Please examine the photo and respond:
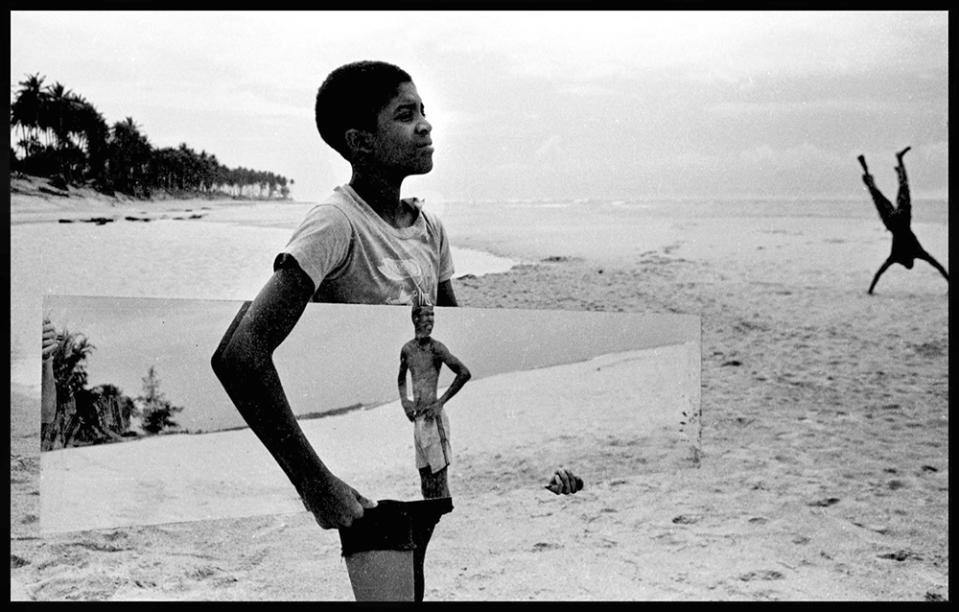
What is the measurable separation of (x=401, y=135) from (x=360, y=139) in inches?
3.0

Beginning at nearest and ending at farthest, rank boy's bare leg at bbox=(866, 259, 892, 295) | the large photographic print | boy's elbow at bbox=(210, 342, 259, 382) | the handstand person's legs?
boy's elbow at bbox=(210, 342, 259, 382), the large photographic print, the handstand person's legs, boy's bare leg at bbox=(866, 259, 892, 295)

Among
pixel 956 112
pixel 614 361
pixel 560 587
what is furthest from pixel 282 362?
pixel 956 112

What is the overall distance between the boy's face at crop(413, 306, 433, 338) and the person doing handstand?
9.55 ft

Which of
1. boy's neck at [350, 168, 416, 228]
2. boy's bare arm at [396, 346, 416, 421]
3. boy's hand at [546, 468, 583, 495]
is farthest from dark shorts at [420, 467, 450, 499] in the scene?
boy's neck at [350, 168, 416, 228]

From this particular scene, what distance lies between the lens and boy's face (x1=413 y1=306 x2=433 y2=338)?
1824mm

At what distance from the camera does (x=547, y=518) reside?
314cm

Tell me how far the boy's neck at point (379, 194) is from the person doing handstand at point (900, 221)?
2.94 meters

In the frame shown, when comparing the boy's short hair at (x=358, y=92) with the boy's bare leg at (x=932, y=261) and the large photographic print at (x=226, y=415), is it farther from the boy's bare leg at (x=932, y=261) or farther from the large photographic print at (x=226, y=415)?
the boy's bare leg at (x=932, y=261)

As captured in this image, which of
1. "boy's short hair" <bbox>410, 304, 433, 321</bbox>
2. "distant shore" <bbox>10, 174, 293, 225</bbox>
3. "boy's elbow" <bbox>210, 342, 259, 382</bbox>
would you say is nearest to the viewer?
"boy's elbow" <bbox>210, 342, 259, 382</bbox>

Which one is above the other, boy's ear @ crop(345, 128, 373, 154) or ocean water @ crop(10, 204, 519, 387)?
boy's ear @ crop(345, 128, 373, 154)

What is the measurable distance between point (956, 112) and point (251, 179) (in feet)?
9.20

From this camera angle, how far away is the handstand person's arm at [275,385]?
1588mm

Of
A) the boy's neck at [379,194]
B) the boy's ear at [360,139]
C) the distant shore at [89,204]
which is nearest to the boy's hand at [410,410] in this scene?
the boy's neck at [379,194]

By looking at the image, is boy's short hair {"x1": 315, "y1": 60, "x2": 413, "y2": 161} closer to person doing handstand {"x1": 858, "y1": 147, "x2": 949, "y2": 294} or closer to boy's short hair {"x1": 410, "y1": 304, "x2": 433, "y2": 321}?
boy's short hair {"x1": 410, "y1": 304, "x2": 433, "y2": 321}
